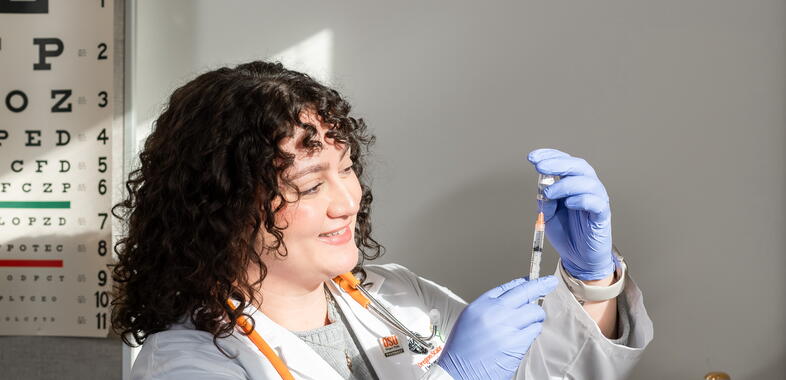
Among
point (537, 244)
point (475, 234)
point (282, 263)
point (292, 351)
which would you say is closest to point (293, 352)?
point (292, 351)

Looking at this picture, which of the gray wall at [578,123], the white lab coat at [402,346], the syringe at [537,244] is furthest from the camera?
the gray wall at [578,123]

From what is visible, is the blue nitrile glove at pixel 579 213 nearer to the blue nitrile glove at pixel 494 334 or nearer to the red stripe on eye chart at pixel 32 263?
the blue nitrile glove at pixel 494 334

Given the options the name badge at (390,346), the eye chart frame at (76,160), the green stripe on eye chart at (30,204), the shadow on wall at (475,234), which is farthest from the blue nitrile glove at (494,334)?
the green stripe on eye chart at (30,204)

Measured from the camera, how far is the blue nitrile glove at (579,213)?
125 cm

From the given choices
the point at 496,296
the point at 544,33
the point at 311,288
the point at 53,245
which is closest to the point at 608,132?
the point at 544,33

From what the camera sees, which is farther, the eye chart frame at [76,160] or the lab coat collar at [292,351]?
the eye chart frame at [76,160]

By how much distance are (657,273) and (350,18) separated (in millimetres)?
899

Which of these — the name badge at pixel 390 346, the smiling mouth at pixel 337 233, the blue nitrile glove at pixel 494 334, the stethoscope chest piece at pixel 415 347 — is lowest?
the stethoscope chest piece at pixel 415 347

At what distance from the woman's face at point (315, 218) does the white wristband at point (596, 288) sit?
419 millimetres

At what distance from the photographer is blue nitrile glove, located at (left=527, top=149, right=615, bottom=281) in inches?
49.4

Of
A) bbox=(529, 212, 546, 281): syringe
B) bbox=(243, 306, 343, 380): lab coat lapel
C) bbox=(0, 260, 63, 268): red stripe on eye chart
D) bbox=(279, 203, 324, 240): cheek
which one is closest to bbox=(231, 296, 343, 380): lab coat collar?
bbox=(243, 306, 343, 380): lab coat lapel

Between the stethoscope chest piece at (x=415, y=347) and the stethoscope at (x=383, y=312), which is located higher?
the stethoscope at (x=383, y=312)

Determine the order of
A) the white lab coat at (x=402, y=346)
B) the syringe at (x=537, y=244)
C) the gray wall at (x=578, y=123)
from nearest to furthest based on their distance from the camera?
the white lab coat at (x=402, y=346) < the syringe at (x=537, y=244) < the gray wall at (x=578, y=123)

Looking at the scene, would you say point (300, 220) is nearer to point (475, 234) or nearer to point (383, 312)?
point (383, 312)
